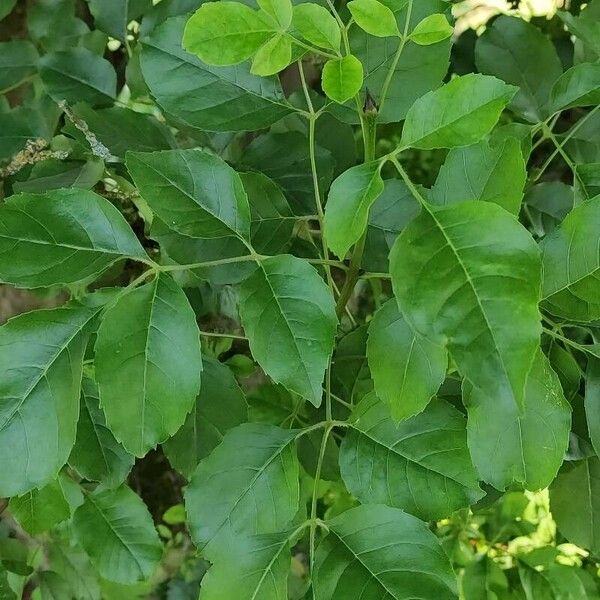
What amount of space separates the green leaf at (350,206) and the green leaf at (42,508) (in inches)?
12.2

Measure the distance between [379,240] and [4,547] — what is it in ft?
1.62

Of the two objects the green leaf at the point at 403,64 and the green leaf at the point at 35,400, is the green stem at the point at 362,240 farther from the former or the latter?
the green leaf at the point at 35,400

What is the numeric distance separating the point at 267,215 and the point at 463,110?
0.19 meters

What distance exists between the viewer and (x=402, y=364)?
14.5 inches

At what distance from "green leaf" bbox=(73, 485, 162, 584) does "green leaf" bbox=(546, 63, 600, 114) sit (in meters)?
0.45

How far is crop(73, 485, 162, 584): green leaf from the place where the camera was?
23.3 inches

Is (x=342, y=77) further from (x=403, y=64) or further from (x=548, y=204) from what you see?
(x=548, y=204)

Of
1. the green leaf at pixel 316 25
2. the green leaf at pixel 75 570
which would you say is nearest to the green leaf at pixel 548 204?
the green leaf at pixel 316 25

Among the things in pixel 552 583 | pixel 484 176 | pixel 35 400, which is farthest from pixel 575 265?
pixel 552 583

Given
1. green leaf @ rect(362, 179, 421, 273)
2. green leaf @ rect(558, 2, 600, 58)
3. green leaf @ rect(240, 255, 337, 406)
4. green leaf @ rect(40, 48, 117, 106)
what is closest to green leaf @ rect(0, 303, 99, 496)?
green leaf @ rect(240, 255, 337, 406)

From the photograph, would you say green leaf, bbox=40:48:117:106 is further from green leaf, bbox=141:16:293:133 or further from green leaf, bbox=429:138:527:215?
green leaf, bbox=429:138:527:215

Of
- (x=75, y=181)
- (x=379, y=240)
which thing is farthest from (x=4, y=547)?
(x=379, y=240)

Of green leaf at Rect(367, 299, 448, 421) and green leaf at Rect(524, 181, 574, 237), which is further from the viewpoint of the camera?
green leaf at Rect(524, 181, 574, 237)

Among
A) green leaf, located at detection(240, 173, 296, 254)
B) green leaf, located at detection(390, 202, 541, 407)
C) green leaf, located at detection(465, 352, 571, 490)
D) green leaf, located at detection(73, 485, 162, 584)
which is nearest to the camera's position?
green leaf, located at detection(390, 202, 541, 407)
